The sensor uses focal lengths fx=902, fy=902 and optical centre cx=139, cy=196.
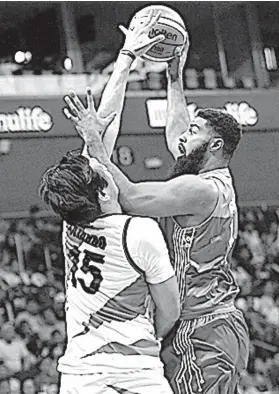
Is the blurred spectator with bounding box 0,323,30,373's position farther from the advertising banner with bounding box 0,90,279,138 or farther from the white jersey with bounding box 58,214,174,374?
the white jersey with bounding box 58,214,174,374

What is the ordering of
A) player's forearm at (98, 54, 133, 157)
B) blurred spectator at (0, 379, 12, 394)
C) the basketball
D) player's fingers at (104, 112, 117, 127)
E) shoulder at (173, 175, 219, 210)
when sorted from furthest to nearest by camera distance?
blurred spectator at (0, 379, 12, 394), the basketball, player's forearm at (98, 54, 133, 157), shoulder at (173, 175, 219, 210), player's fingers at (104, 112, 117, 127)

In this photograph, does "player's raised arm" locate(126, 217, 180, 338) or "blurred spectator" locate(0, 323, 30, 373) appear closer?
"player's raised arm" locate(126, 217, 180, 338)

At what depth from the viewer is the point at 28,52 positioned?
Result: 33.1 ft

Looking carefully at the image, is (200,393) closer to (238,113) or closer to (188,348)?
(188,348)

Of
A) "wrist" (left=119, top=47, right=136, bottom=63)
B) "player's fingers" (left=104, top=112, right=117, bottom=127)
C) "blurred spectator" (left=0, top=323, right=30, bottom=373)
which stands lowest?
"blurred spectator" (left=0, top=323, right=30, bottom=373)

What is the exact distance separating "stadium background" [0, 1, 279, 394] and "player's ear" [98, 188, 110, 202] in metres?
6.17

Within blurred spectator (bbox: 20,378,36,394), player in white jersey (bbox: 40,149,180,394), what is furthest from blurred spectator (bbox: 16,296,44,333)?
player in white jersey (bbox: 40,149,180,394)

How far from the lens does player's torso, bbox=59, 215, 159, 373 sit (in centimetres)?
315

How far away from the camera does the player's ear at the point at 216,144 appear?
3.88m

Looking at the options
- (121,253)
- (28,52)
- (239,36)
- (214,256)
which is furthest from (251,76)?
(121,253)

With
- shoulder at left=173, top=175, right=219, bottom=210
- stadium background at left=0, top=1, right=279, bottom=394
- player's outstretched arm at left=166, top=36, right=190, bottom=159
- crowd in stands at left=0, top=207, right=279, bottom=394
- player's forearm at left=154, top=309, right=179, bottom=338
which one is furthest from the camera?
stadium background at left=0, top=1, right=279, bottom=394

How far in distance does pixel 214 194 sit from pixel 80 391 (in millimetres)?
1043

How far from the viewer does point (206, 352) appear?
3.74m

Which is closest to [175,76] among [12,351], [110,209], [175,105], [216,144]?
[175,105]
